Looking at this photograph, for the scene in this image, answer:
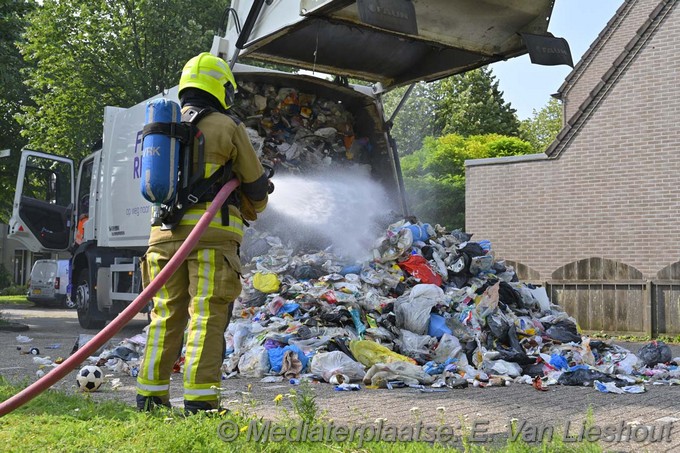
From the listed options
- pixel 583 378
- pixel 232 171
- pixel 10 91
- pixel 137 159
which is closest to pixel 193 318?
pixel 232 171

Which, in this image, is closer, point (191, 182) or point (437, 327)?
point (191, 182)

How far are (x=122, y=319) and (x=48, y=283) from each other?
18824 millimetres

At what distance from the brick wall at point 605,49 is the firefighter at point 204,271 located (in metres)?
19.3

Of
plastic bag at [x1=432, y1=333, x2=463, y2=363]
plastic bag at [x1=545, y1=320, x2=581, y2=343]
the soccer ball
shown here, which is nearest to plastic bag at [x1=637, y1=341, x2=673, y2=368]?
plastic bag at [x1=545, y1=320, x2=581, y2=343]

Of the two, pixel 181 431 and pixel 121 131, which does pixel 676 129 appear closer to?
pixel 121 131

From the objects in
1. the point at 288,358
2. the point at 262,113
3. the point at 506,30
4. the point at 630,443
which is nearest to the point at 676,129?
the point at 506,30

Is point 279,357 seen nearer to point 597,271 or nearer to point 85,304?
point 85,304

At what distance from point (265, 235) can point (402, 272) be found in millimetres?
1633

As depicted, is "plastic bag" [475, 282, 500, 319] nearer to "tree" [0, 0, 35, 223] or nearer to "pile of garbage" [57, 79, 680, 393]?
"pile of garbage" [57, 79, 680, 393]

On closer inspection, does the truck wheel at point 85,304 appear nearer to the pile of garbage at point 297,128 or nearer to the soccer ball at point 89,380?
the pile of garbage at point 297,128

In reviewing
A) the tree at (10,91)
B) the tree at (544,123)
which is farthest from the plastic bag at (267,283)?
the tree at (544,123)

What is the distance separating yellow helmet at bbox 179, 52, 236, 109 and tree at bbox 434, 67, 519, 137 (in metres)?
38.1

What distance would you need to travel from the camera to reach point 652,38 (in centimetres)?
1235

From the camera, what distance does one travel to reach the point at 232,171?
439 cm
